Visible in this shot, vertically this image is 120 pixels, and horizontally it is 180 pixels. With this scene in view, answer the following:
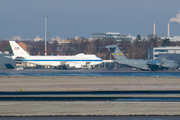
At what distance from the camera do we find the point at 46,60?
3159 inches

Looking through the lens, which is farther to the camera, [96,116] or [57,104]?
[57,104]

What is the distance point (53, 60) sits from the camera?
8062 centimetres

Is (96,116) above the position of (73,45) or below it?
below

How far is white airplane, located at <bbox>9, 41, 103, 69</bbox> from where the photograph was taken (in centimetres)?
7950

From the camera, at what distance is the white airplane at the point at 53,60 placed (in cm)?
7950

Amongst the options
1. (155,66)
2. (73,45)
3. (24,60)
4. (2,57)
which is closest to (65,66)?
(24,60)

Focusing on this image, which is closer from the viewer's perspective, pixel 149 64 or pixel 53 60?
pixel 149 64

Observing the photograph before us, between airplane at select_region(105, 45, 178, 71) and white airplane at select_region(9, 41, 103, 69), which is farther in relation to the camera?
white airplane at select_region(9, 41, 103, 69)

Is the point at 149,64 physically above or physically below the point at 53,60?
below

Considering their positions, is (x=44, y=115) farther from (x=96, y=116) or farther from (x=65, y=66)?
(x=65, y=66)

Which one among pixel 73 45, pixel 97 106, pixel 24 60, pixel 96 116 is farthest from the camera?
pixel 73 45

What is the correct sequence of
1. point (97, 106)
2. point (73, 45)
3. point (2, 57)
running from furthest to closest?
point (73, 45)
point (2, 57)
point (97, 106)

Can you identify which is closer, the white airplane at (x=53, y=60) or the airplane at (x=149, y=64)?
the airplane at (x=149, y=64)

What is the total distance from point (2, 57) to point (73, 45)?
3858 inches
